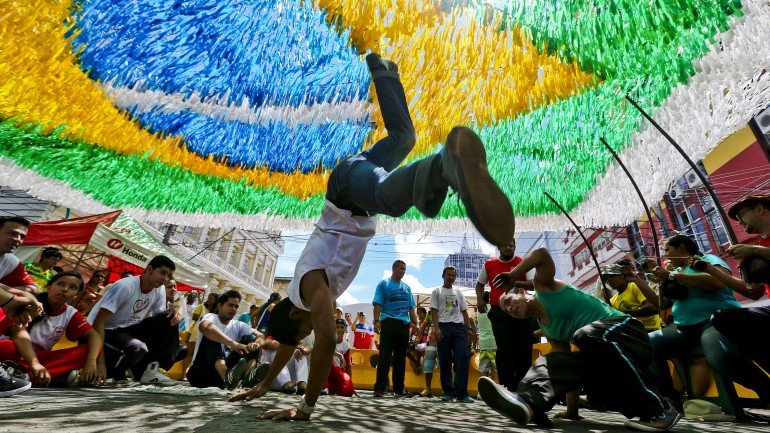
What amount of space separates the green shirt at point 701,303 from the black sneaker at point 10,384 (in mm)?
3914

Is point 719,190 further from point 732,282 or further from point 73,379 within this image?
point 73,379

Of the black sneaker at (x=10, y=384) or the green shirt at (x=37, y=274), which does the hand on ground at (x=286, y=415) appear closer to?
the black sneaker at (x=10, y=384)

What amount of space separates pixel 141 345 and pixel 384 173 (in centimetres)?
298

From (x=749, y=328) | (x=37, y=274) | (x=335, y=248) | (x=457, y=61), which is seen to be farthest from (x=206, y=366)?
(x=37, y=274)

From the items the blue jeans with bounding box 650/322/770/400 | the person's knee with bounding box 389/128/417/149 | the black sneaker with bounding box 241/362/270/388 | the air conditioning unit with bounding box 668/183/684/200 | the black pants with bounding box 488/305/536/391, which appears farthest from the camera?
the air conditioning unit with bounding box 668/183/684/200

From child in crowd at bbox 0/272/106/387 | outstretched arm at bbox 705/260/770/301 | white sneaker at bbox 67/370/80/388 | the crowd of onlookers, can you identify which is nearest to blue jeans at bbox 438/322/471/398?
the crowd of onlookers

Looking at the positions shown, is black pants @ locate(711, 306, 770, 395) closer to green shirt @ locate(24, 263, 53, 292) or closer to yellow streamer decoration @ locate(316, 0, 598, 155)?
yellow streamer decoration @ locate(316, 0, 598, 155)

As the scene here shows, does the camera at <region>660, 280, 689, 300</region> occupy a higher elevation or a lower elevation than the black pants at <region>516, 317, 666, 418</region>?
higher

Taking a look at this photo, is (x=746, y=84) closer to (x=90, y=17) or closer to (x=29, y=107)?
(x=90, y=17)

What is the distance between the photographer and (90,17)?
266cm

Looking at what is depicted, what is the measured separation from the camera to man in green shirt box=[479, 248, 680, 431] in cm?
192

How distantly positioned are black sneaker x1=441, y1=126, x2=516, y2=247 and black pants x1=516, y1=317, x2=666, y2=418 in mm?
1114

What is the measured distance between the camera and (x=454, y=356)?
4.52 m

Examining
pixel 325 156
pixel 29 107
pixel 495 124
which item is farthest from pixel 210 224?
pixel 495 124
